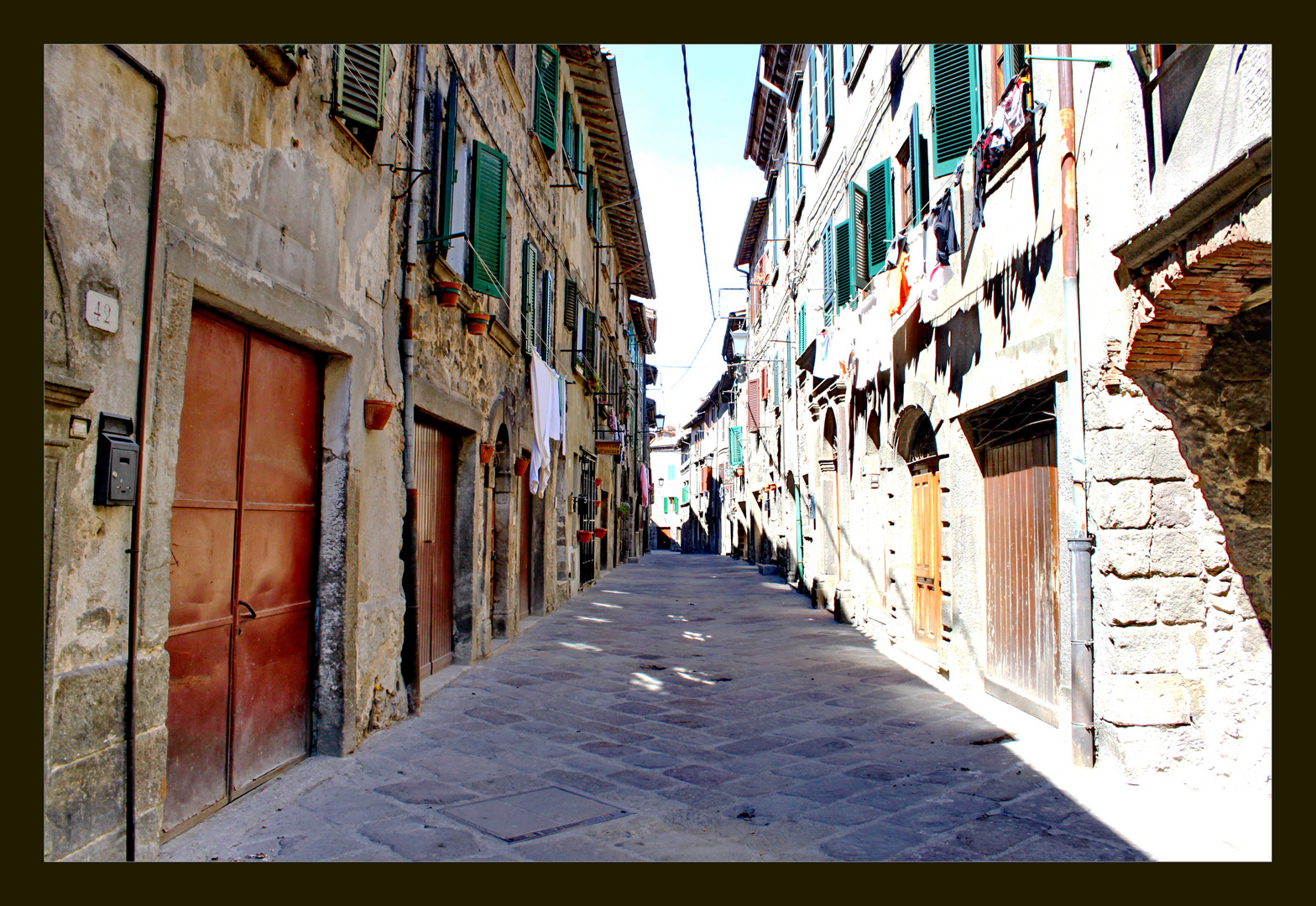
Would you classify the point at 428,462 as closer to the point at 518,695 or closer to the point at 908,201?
the point at 518,695

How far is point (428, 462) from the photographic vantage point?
6.62m

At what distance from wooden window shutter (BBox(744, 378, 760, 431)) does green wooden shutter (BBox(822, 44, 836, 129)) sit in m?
9.95

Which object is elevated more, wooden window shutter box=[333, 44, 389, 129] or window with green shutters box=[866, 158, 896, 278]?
window with green shutters box=[866, 158, 896, 278]

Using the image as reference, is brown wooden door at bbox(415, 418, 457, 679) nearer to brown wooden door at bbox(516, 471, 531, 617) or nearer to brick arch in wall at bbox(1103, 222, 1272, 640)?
brown wooden door at bbox(516, 471, 531, 617)

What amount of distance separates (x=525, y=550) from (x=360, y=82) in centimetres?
712

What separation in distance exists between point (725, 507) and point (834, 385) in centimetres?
2176

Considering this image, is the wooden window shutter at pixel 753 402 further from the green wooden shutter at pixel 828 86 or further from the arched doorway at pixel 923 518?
the arched doorway at pixel 923 518

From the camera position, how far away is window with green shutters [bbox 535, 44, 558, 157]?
10.1 m

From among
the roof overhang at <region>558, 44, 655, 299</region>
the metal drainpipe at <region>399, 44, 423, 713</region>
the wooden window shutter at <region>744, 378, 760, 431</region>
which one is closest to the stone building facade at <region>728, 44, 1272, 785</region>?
the metal drainpipe at <region>399, 44, 423, 713</region>

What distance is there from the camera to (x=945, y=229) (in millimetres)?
6398

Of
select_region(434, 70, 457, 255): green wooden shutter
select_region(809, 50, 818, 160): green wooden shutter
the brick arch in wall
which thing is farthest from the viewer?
select_region(809, 50, 818, 160): green wooden shutter

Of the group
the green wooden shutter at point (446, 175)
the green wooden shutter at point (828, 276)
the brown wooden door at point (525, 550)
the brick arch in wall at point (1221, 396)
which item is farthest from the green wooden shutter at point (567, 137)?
the brick arch in wall at point (1221, 396)

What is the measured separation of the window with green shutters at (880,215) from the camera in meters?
8.41

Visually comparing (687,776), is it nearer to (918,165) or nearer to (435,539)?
(435,539)
